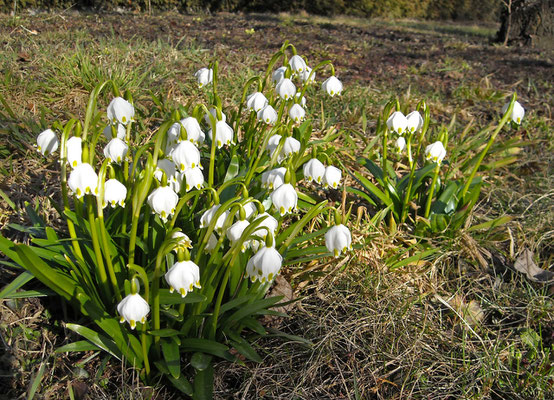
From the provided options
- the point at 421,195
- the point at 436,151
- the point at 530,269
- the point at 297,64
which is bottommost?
the point at 530,269

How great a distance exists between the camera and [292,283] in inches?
89.8

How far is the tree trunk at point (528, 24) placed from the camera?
21.7 ft

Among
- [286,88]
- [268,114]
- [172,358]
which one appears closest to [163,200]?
[172,358]

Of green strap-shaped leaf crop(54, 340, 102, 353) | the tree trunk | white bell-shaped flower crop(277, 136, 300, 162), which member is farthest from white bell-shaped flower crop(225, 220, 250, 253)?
the tree trunk

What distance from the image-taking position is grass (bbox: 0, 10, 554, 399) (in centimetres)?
184

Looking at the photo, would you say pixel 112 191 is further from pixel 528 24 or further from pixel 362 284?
pixel 528 24

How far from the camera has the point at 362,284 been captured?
2213mm

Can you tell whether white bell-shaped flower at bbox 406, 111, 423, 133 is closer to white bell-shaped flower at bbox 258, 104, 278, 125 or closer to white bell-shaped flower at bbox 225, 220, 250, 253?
white bell-shaped flower at bbox 258, 104, 278, 125

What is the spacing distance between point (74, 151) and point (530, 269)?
2.25 metres

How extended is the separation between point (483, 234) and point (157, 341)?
1.90m

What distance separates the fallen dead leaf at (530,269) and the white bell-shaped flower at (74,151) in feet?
7.07

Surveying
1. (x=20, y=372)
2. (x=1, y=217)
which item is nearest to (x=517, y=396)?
(x=20, y=372)

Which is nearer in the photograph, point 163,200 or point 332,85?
point 163,200

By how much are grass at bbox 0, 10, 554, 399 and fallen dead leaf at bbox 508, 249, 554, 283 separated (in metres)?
0.04
